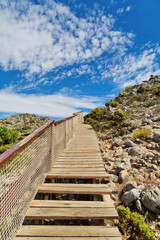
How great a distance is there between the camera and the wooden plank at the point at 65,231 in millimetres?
1735

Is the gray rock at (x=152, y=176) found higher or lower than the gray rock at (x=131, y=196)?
higher

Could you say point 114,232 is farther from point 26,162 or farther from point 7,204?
point 26,162

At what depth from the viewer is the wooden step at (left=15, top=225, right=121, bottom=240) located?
5.65 feet

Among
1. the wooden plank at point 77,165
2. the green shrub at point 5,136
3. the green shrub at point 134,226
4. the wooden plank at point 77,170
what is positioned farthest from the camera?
the green shrub at point 5,136

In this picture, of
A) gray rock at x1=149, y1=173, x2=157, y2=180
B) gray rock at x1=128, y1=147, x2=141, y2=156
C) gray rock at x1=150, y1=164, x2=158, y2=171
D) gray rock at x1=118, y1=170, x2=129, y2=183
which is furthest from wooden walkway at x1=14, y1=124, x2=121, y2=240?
gray rock at x1=128, y1=147, x2=141, y2=156

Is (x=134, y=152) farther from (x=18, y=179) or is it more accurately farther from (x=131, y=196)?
(x=18, y=179)

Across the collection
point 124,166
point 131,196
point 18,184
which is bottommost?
point 131,196

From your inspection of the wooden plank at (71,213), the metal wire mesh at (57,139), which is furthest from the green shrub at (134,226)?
the metal wire mesh at (57,139)

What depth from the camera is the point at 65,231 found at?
1.80 metres

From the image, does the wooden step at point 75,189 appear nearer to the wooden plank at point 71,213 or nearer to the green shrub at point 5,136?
the wooden plank at point 71,213

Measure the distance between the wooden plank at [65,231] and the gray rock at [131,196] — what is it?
5.22 ft

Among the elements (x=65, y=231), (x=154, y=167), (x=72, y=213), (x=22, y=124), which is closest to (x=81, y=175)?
(x=72, y=213)

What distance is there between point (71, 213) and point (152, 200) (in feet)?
6.81

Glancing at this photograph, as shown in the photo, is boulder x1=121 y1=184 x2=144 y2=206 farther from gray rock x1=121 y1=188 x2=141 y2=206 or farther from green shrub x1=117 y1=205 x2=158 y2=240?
green shrub x1=117 y1=205 x2=158 y2=240
